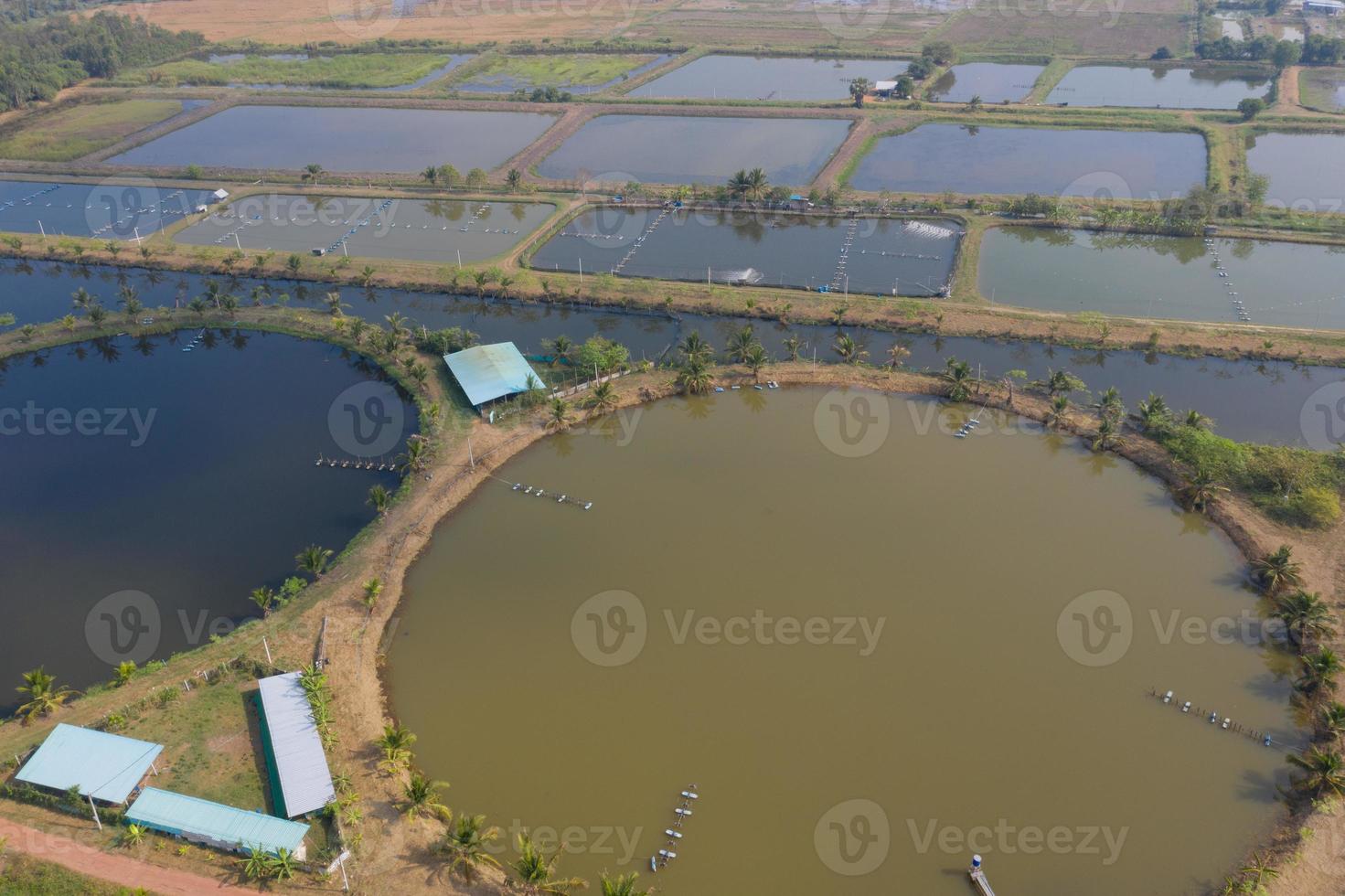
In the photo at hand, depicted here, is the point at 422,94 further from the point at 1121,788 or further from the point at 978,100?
the point at 1121,788

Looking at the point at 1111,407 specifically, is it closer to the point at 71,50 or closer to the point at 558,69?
the point at 558,69

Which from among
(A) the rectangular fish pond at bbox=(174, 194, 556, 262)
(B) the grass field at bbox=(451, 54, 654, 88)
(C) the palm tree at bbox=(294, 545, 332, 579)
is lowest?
(C) the palm tree at bbox=(294, 545, 332, 579)

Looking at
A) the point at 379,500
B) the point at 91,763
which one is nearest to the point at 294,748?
the point at 91,763

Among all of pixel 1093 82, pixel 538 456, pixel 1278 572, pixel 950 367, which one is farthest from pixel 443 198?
pixel 1093 82

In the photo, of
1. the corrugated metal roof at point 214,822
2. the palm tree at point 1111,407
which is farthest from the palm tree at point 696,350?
the corrugated metal roof at point 214,822

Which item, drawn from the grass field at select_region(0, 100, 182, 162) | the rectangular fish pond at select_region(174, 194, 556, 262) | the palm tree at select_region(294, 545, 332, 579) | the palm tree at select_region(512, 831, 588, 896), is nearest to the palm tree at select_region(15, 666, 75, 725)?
the palm tree at select_region(294, 545, 332, 579)

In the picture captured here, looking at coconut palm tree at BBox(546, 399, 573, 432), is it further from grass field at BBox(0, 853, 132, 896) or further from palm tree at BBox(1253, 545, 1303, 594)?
palm tree at BBox(1253, 545, 1303, 594)
